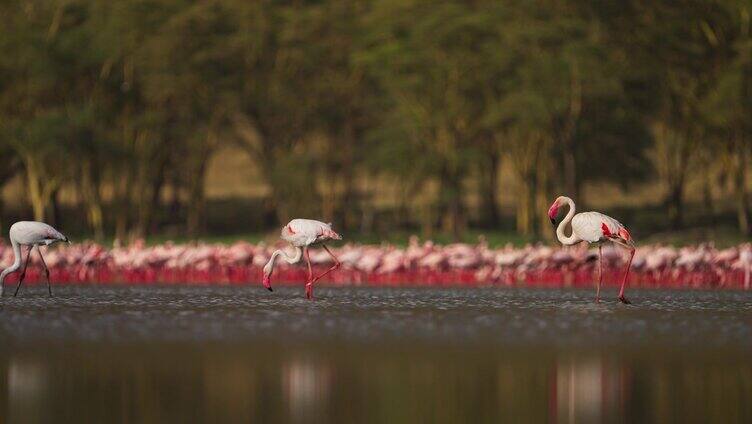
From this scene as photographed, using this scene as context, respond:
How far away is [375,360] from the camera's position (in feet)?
51.3

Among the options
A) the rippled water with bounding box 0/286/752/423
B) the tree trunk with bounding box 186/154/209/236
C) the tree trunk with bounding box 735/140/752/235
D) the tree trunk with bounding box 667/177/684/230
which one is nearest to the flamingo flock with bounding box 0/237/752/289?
the rippled water with bounding box 0/286/752/423

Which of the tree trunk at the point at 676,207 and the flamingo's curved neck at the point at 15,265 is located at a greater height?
the tree trunk at the point at 676,207

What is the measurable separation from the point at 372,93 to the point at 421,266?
33326 millimetres

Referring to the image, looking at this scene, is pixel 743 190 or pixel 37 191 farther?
pixel 37 191

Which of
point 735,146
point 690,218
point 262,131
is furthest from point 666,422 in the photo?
point 690,218

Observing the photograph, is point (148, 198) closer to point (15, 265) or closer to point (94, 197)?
point (94, 197)

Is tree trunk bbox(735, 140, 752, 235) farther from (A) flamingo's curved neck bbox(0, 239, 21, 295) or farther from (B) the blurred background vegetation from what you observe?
(A) flamingo's curved neck bbox(0, 239, 21, 295)

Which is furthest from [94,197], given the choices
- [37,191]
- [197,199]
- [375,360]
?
[375,360]

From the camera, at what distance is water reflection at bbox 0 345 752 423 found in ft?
38.7

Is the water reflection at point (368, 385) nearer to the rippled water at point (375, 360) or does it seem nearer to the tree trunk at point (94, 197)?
the rippled water at point (375, 360)

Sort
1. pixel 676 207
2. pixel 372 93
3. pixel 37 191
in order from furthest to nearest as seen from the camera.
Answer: pixel 372 93, pixel 676 207, pixel 37 191

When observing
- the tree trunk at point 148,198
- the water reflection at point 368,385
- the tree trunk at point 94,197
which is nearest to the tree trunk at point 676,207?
the tree trunk at point 148,198

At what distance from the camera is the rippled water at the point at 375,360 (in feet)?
39.6

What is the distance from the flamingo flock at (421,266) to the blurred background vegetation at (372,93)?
19787mm
